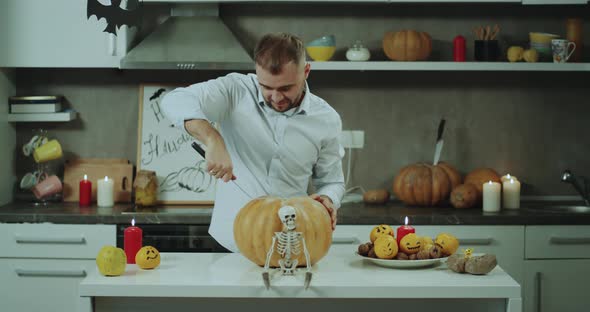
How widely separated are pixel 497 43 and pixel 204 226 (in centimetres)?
171

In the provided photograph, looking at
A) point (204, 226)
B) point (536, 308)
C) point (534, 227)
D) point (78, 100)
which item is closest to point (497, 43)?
point (534, 227)

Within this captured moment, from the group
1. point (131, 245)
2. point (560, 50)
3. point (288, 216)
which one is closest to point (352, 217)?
point (560, 50)

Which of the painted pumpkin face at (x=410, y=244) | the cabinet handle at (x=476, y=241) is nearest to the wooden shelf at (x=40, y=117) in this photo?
the cabinet handle at (x=476, y=241)

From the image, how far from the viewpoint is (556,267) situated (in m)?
3.97

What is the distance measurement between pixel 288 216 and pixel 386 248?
333mm

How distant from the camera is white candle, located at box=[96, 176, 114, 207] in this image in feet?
13.8

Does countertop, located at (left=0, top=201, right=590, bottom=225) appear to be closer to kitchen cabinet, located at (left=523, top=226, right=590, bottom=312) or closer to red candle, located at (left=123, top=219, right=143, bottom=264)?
kitchen cabinet, located at (left=523, top=226, right=590, bottom=312)

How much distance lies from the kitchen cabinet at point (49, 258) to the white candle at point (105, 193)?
313mm

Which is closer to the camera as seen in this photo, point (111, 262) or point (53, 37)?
point (111, 262)

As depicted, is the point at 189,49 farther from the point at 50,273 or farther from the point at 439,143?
the point at 439,143

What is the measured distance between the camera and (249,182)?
298 centimetres

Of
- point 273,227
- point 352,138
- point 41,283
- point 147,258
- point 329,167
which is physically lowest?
point 41,283

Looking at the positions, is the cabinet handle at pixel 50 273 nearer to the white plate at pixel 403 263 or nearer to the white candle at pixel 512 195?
the white plate at pixel 403 263

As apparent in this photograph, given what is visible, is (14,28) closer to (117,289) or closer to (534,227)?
(117,289)
